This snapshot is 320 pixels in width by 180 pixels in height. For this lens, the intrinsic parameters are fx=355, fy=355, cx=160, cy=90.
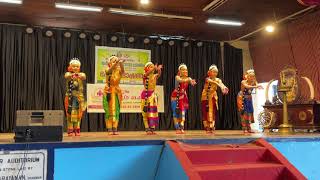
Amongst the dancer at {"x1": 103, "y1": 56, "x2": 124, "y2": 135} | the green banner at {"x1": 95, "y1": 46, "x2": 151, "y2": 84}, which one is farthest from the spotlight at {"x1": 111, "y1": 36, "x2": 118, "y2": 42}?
the dancer at {"x1": 103, "y1": 56, "x2": 124, "y2": 135}

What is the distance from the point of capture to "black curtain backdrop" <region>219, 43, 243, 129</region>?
9.73 m

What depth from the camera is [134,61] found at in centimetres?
862

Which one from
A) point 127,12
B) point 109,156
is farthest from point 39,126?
point 127,12

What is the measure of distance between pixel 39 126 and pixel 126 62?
5.88m

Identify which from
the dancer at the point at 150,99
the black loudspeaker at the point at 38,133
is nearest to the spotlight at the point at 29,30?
the dancer at the point at 150,99

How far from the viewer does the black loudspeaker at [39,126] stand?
262cm

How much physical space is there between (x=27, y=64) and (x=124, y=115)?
8.21ft

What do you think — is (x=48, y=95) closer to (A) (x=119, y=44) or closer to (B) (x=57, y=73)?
(B) (x=57, y=73)

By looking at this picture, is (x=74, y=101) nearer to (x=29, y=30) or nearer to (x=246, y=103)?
(x=246, y=103)

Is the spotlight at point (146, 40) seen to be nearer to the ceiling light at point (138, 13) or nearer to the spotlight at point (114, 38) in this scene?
the spotlight at point (114, 38)

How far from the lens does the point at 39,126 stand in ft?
8.80

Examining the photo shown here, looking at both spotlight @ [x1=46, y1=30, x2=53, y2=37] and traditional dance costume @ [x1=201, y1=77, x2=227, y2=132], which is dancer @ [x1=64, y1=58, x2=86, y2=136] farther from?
spotlight @ [x1=46, y1=30, x2=53, y2=37]

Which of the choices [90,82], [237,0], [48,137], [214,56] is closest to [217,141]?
[48,137]

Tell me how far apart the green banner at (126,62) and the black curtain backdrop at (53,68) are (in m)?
0.14
